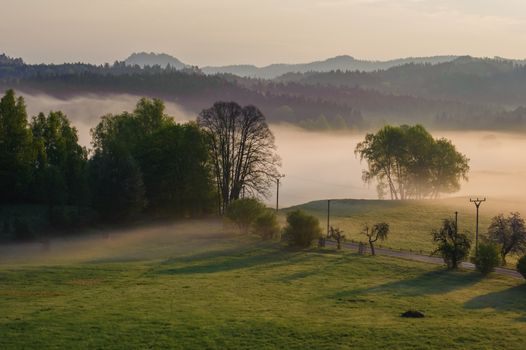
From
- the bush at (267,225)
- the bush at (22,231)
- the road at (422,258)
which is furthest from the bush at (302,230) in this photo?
the bush at (22,231)

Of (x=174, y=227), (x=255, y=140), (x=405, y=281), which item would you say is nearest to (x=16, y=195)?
(x=174, y=227)

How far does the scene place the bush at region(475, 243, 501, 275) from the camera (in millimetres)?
61781

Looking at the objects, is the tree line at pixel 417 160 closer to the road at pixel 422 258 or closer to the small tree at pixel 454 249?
the road at pixel 422 258

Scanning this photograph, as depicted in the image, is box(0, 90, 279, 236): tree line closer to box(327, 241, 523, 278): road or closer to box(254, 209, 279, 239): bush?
box(254, 209, 279, 239): bush

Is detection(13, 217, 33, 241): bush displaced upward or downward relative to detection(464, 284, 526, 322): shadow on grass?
upward

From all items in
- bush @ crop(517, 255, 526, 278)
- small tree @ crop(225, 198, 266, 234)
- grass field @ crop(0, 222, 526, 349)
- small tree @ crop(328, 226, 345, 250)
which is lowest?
grass field @ crop(0, 222, 526, 349)

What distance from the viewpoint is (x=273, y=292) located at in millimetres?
50688

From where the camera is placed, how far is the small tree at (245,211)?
8244 cm

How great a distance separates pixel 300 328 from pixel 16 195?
63704 mm

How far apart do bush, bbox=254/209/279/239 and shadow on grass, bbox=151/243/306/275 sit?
5.80 metres

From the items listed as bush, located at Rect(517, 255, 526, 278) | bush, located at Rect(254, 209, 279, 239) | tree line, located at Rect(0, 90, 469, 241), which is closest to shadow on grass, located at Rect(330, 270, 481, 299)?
bush, located at Rect(517, 255, 526, 278)

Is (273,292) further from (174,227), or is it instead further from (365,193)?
(365,193)

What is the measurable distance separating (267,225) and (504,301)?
35598 mm

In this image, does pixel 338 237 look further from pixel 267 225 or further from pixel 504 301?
pixel 504 301
